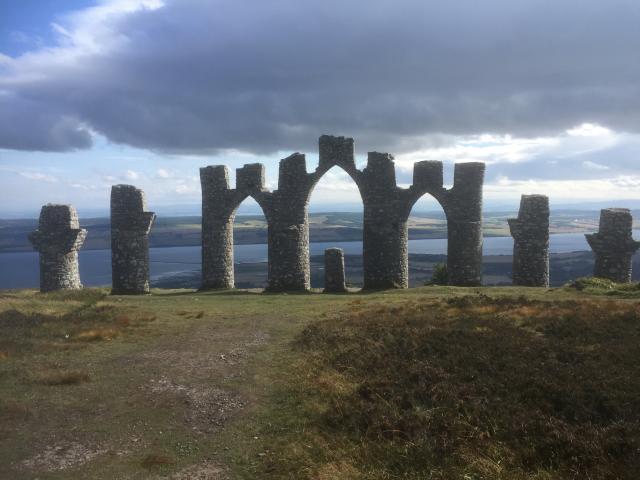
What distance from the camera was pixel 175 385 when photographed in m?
13.9

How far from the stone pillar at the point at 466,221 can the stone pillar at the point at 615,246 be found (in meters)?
7.81

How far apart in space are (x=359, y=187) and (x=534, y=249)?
1278 cm

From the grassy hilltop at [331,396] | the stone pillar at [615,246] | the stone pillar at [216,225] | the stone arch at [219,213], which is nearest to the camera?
the grassy hilltop at [331,396]

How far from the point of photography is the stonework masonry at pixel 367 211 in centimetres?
3525

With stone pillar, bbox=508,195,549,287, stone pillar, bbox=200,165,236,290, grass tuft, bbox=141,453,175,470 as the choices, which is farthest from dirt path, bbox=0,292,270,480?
stone pillar, bbox=508,195,549,287

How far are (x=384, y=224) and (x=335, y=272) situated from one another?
486 cm

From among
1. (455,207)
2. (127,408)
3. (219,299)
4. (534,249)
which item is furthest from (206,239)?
(127,408)

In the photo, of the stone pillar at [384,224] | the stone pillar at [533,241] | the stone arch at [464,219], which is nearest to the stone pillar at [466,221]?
the stone arch at [464,219]

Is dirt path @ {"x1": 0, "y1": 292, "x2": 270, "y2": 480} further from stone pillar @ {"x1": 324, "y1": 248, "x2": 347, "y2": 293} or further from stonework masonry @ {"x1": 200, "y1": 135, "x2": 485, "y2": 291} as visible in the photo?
stonework masonry @ {"x1": 200, "y1": 135, "x2": 485, "y2": 291}

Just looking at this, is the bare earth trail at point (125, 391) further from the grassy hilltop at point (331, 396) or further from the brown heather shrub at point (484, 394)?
the brown heather shrub at point (484, 394)

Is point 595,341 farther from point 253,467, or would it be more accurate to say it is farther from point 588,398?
point 253,467

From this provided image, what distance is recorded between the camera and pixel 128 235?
36531 millimetres

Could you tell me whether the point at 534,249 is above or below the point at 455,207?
below

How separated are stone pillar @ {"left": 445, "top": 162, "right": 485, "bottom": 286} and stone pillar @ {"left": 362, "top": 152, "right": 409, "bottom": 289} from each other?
11.7 ft
